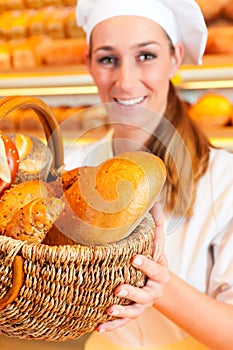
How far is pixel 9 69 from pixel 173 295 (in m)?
1.73

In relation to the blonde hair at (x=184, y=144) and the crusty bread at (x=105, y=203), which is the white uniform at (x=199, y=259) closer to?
the blonde hair at (x=184, y=144)

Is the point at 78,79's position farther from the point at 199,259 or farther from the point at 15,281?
the point at 15,281

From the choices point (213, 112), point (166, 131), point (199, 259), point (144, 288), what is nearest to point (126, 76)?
point (166, 131)

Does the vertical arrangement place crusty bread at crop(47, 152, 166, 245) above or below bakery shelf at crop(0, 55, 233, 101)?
above

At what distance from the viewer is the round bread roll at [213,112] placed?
2312mm

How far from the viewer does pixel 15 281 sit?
0.65m

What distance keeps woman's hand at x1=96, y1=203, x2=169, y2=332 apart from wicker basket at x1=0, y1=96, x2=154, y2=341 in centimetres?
1

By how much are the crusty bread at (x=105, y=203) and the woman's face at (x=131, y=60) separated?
59 cm

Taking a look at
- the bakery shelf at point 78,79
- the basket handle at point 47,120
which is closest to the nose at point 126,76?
the basket handle at point 47,120

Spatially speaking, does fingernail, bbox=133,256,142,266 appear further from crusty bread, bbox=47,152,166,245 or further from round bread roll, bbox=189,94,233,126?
round bread roll, bbox=189,94,233,126

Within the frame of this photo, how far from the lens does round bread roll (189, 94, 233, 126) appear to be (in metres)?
2.31

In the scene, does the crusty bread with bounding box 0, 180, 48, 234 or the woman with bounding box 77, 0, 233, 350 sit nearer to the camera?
the crusty bread with bounding box 0, 180, 48, 234

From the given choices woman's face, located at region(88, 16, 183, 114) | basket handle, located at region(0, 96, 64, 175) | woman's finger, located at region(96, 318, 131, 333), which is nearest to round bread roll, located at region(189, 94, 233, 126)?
woman's face, located at region(88, 16, 183, 114)

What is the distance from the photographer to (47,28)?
8.18 feet
